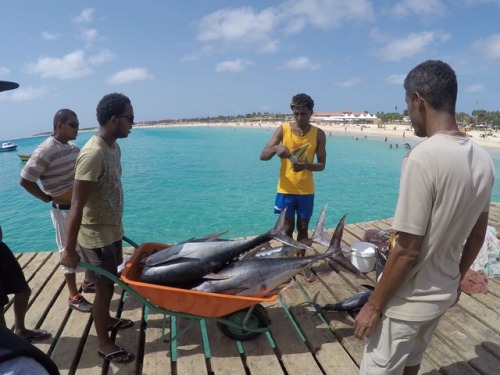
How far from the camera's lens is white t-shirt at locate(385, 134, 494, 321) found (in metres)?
1.59

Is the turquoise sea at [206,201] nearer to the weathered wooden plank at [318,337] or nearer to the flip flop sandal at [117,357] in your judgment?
the weathered wooden plank at [318,337]

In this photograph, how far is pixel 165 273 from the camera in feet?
9.55

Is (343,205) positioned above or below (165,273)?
below

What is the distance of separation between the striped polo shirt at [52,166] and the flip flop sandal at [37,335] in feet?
5.04

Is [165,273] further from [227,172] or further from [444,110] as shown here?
[227,172]

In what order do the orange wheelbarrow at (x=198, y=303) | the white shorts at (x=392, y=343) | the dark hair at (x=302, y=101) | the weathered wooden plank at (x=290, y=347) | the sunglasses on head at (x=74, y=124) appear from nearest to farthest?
the white shorts at (x=392, y=343) < the orange wheelbarrow at (x=198, y=303) < the weathered wooden plank at (x=290, y=347) < the sunglasses on head at (x=74, y=124) < the dark hair at (x=302, y=101)

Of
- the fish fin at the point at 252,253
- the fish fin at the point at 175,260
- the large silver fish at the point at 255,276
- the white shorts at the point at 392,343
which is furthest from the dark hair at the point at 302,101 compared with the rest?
the white shorts at the point at 392,343

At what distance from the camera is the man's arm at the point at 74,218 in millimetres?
2705

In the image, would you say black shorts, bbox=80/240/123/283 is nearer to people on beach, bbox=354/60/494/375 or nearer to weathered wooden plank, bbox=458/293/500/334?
people on beach, bbox=354/60/494/375

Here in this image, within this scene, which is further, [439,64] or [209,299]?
[209,299]

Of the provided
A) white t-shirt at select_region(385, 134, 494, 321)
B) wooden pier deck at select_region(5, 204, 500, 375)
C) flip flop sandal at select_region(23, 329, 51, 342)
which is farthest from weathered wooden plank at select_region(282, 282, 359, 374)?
flip flop sandal at select_region(23, 329, 51, 342)

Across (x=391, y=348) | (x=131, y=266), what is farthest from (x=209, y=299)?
(x=391, y=348)

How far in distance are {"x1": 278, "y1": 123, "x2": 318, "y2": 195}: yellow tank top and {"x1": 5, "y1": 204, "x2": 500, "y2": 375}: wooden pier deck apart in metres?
1.42

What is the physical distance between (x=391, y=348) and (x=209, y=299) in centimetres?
143
